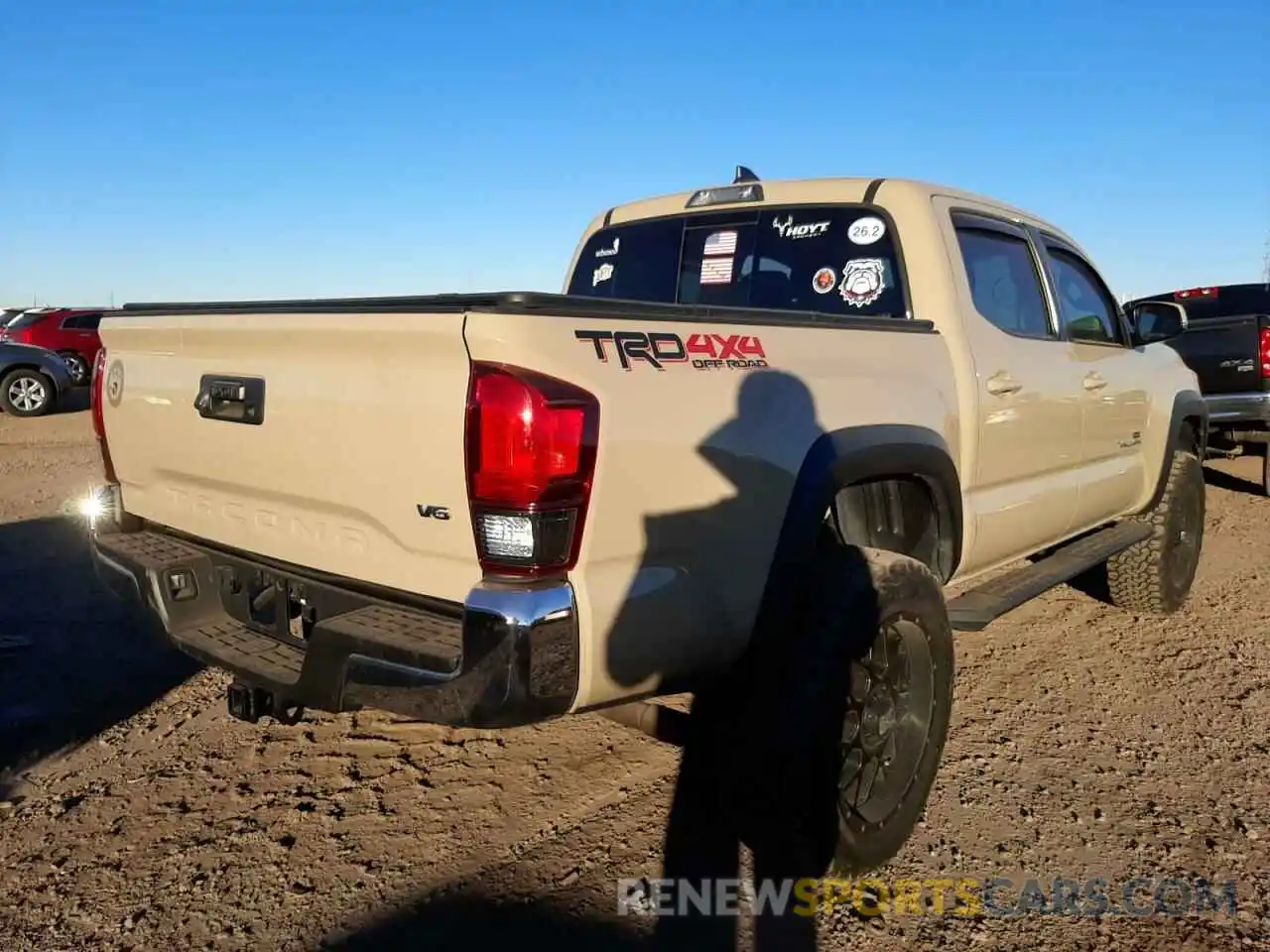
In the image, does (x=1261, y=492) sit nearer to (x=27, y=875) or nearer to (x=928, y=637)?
(x=928, y=637)

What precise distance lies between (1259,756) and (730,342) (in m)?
2.70

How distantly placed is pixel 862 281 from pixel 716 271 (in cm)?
68

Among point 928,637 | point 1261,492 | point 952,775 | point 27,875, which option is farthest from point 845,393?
point 1261,492

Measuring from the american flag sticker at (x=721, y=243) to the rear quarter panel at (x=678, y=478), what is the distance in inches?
50.0

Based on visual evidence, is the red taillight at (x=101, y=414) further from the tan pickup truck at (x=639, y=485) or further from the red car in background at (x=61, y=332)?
the red car in background at (x=61, y=332)

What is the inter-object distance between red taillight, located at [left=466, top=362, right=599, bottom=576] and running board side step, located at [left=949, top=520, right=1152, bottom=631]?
1671 millimetres

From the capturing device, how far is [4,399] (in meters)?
15.9

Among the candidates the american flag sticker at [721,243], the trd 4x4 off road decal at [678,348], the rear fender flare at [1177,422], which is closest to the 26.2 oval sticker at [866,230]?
the american flag sticker at [721,243]

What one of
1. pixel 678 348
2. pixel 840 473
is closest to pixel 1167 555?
pixel 840 473

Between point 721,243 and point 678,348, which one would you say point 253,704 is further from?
point 721,243

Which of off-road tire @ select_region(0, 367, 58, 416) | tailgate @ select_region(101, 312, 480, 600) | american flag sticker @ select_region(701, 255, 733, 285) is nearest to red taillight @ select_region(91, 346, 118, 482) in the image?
tailgate @ select_region(101, 312, 480, 600)

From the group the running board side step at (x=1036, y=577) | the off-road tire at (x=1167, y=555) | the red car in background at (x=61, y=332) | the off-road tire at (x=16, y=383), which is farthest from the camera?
the red car in background at (x=61, y=332)

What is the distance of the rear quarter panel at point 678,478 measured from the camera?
88.3 inches

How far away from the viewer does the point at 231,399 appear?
9.34 feet
